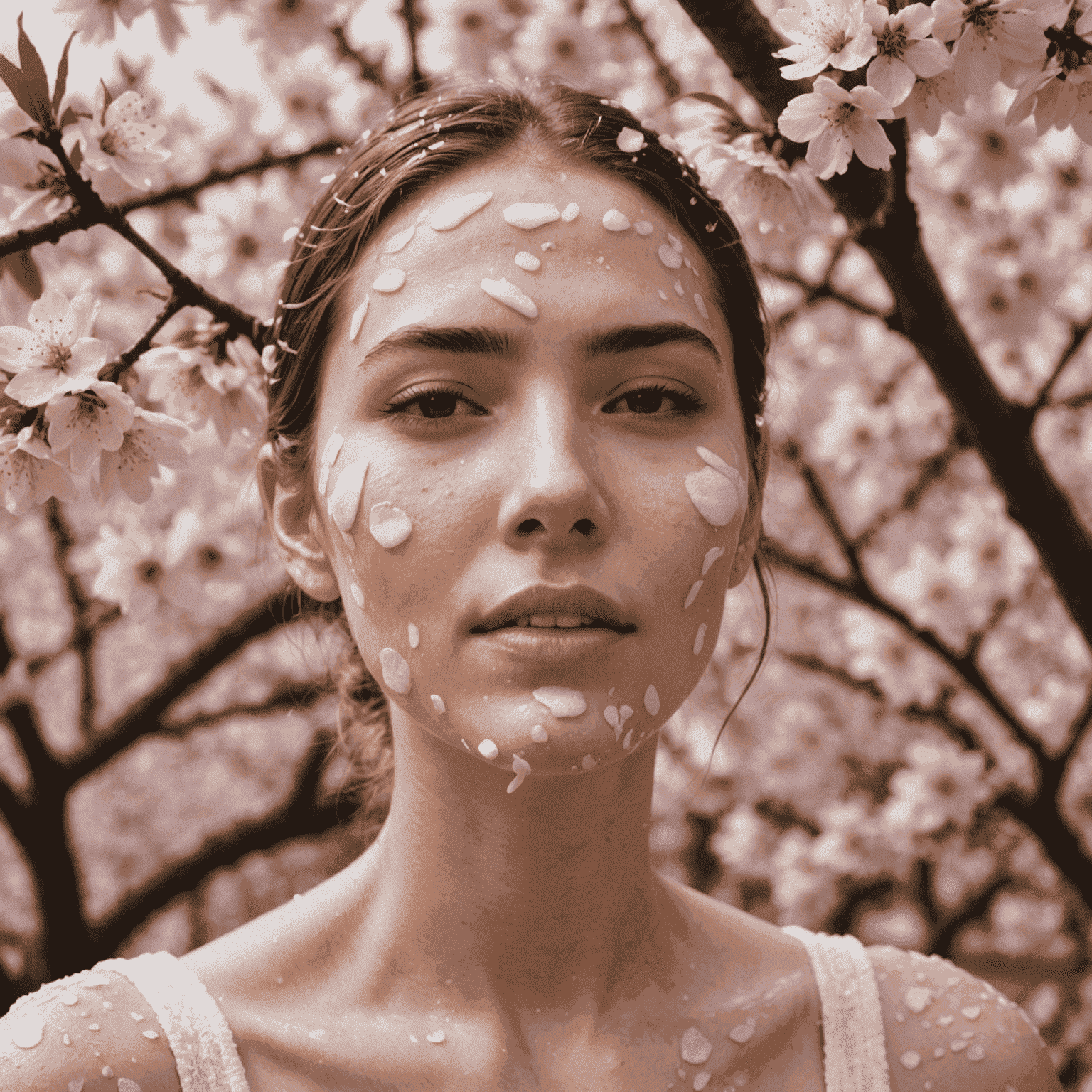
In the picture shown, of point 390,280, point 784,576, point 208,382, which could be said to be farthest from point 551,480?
point 784,576

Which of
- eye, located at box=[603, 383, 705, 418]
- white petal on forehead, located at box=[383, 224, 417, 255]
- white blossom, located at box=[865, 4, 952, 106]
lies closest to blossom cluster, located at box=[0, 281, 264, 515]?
white petal on forehead, located at box=[383, 224, 417, 255]

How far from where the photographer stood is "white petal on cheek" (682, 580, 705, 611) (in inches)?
Result: 53.6

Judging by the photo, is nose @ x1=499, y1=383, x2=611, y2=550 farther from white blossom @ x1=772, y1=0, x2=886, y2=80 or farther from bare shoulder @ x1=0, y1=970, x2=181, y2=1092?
bare shoulder @ x1=0, y1=970, x2=181, y2=1092

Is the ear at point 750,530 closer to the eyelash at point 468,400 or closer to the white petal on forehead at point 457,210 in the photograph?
the eyelash at point 468,400

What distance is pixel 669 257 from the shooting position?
4.87ft

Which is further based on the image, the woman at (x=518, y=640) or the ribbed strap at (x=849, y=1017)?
the ribbed strap at (x=849, y=1017)

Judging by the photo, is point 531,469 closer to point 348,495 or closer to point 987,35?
point 348,495

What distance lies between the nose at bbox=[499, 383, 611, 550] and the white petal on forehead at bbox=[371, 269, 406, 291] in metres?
0.23

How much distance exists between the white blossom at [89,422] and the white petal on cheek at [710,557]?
714 millimetres

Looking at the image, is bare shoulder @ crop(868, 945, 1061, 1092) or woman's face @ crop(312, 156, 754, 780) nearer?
woman's face @ crop(312, 156, 754, 780)

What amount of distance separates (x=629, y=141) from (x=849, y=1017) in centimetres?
119

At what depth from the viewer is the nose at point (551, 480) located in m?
1.26

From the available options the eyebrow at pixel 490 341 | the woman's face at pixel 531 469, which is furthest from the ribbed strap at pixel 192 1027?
the eyebrow at pixel 490 341

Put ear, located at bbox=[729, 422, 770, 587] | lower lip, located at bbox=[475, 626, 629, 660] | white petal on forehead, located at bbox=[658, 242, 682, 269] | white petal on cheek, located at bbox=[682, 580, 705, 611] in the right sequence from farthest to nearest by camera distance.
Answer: ear, located at bbox=[729, 422, 770, 587], white petal on forehead, located at bbox=[658, 242, 682, 269], white petal on cheek, located at bbox=[682, 580, 705, 611], lower lip, located at bbox=[475, 626, 629, 660]
